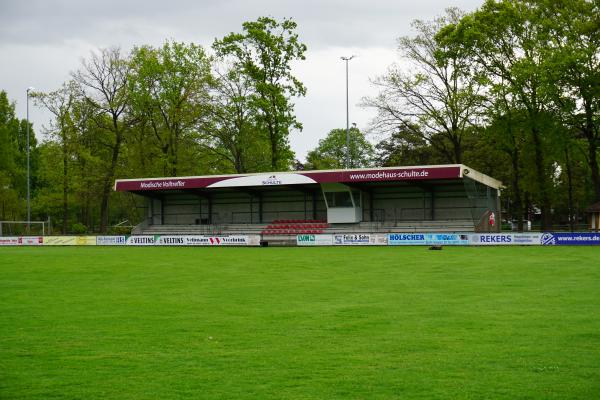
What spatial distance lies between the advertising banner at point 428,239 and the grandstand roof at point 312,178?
5.66m

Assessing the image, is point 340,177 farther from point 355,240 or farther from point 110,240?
point 110,240

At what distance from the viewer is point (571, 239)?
40344 mm

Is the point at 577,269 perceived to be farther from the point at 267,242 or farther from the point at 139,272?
the point at 267,242

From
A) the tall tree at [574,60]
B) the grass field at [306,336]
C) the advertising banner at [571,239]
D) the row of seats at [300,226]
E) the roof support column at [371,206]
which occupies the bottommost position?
the grass field at [306,336]

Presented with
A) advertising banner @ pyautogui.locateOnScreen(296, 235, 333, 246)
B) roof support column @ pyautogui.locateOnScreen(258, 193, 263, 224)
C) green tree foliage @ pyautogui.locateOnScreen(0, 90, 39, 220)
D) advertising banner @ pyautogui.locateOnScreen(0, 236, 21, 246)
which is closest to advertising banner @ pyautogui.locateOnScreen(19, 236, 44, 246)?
advertising banner @ pyautogui.locateOnScreen(0, 236, 21, 246)

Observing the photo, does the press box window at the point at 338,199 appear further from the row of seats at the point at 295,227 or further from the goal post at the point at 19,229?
the goal post at the point at 19,229

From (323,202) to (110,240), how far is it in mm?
17912

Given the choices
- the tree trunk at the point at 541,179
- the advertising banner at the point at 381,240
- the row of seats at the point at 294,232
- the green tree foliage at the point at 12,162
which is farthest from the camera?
the green tree foliage at the point at 12,162

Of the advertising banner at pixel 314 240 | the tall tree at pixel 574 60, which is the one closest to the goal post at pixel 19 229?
the advertising banner at pixel 314 240

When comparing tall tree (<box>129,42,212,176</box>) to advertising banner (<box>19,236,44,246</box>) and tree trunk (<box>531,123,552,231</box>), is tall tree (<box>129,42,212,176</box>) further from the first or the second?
tree trunk (<box>531,123,552,231</box>)

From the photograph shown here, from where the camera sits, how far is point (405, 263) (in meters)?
29.0

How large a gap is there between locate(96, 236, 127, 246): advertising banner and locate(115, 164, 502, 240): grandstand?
5078mm

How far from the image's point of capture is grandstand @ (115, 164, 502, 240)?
4988cm

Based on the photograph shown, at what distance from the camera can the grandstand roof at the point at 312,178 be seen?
158 feet
